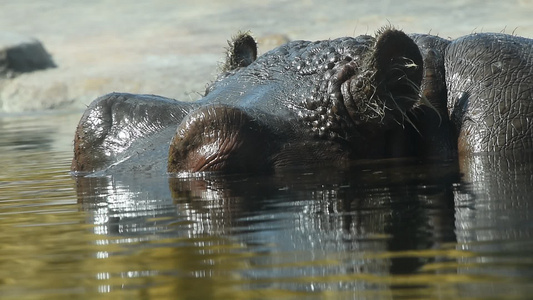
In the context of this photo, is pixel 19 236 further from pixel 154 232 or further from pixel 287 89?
pixel 287 89

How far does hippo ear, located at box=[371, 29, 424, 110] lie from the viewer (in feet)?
14.7

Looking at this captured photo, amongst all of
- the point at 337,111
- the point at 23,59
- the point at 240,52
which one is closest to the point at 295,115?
the point at 337,111

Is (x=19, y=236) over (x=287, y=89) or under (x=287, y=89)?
under

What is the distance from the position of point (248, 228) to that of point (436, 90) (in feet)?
7.55

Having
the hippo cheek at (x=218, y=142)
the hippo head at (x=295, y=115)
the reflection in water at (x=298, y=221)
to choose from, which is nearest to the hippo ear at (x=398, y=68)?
the hippo head at (x=295, y=115)

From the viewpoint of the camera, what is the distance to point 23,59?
2238cm

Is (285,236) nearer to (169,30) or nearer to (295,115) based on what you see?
(295,115)

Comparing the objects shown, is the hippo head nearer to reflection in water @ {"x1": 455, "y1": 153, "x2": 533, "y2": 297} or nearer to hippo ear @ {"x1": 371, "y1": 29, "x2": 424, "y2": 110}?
hippo ear @ {"x1": 371, "y1": 29, "x2": 424, "y2": 110}

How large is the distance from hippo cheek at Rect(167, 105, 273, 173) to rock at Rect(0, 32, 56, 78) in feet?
60.5

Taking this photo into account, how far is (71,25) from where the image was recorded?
24.5 meters

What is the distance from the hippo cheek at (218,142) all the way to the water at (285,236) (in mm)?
89

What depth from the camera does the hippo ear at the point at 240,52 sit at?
19.2 feet

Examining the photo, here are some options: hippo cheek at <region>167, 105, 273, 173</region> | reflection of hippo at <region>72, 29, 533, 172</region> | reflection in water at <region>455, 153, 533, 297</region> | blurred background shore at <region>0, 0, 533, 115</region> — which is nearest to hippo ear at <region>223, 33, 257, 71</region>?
reflection of hippo at <region>72, 29, 533, 172</region>

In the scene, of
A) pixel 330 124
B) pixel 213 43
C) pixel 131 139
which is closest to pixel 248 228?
pixel 330 124
